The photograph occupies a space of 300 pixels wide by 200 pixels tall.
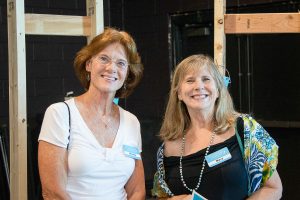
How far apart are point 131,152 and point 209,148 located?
0.33 m

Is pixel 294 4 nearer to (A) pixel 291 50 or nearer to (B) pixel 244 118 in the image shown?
(A) pixel 291 50

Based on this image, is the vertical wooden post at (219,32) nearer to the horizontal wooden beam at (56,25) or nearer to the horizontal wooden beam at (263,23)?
the horizontal wooden beam at (263,23)

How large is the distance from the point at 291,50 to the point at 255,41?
0.32 metres

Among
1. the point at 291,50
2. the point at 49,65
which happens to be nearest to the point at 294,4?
the point at 291,50

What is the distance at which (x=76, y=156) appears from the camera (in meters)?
1.74

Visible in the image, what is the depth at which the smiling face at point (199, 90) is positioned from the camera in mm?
1758

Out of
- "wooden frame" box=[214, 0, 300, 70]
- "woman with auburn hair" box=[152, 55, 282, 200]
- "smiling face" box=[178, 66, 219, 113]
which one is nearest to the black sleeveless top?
"woman with auburn hair" box=[152, 55, 282, 200]

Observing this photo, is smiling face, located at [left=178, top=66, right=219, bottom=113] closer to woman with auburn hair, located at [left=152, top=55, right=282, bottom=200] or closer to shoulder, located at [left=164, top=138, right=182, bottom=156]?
woman with auburn hair, located at [left=152, top=55, right=282, bottom=200]

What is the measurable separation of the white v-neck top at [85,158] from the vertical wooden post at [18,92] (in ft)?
2.09

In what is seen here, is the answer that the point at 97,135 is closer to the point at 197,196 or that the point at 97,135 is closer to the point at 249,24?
the point at 197,196

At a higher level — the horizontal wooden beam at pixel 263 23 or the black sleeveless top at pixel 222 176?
the horizontal wooden beam at pixel 263 23

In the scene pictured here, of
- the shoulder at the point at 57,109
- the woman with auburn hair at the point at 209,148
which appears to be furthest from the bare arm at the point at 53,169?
the woman with auburn hair at the point at 209,148

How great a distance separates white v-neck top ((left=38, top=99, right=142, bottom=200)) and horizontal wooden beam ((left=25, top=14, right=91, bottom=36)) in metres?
0.77

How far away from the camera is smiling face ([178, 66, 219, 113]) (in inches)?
69.2
